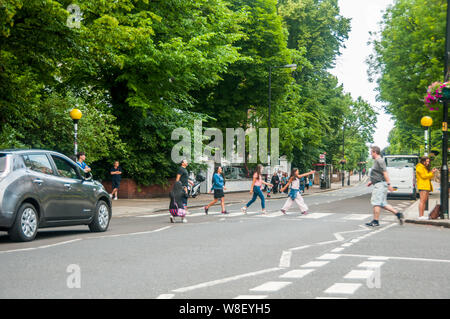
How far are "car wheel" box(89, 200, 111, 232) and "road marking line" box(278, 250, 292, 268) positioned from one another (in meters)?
5.29

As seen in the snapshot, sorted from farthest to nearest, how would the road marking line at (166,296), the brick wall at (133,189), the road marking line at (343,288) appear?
the brick wall at (133,189) → the road marking line at (343,288) → the road marking line at (166,296)

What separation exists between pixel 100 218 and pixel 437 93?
412 inches

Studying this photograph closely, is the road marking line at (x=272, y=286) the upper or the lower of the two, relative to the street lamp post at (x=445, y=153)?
lower

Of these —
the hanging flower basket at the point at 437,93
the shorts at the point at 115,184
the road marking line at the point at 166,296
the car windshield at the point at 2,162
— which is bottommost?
the road marking line at the point at 166,296

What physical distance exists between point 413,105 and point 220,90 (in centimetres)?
1273

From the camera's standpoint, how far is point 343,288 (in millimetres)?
6719

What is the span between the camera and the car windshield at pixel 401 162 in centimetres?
3867

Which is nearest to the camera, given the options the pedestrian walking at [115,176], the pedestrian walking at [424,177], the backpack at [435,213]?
the backpack at [435,213]

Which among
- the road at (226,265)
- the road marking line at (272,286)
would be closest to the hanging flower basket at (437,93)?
the road at (226,265)

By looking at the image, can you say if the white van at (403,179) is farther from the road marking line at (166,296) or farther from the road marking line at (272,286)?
the road marking line at (166,296)

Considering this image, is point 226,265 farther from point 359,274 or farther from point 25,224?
point 25,224

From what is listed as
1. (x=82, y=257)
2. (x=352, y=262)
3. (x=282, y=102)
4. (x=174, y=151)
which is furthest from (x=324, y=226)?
(x=282, y=102)

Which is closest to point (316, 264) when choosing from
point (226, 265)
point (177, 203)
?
point (226, 265)

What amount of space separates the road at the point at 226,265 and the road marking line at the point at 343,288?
0.04 ft
